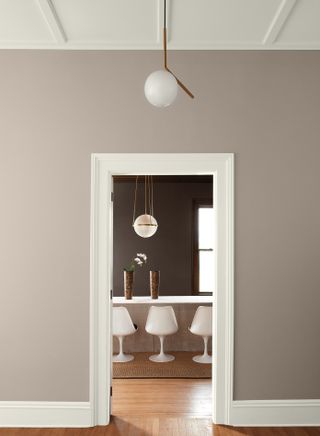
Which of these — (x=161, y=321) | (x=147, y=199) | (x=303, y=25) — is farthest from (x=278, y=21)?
(x=147, y=199)

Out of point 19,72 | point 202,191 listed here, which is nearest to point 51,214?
point 19,72

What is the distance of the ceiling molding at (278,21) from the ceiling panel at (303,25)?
4 cm

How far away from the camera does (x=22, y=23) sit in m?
3.28

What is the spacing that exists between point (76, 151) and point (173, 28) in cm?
123

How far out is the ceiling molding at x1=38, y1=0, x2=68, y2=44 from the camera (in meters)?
2.97

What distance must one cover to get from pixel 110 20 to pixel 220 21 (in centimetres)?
81

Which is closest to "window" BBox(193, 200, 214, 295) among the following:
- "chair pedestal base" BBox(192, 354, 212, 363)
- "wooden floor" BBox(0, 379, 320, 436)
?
"chair pedestal base" BBox(192, 354, 212, 363)

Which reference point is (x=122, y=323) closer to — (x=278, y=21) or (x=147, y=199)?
(x=278, y=21)

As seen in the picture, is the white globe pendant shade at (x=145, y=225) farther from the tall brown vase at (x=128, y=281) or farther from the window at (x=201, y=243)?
the window at (x=201, y=243)

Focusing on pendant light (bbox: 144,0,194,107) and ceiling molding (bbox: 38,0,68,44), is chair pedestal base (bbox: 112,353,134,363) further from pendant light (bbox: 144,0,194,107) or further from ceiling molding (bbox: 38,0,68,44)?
pendant light (bbox: 144,0,194,107)

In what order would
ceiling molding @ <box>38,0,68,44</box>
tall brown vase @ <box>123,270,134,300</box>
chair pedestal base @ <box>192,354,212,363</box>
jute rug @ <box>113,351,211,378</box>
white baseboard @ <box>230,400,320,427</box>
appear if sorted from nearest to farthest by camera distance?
1. ceiling molding @ <box>38,0,68,44</box>
2. white baseboard @ <box>230,400,320,427</box>
3. jute rug @ <box>113,351,211,378</box>
4. chair pedestal base @ <box>192,354,212,363</box>
5. tall brown vase @ <box>123,270,134,300</box>

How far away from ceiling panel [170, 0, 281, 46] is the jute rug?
3.46 meters

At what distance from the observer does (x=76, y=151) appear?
3631 millimetres

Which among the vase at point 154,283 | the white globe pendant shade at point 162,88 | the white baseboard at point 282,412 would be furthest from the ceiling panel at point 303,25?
the vase at point 154,283
